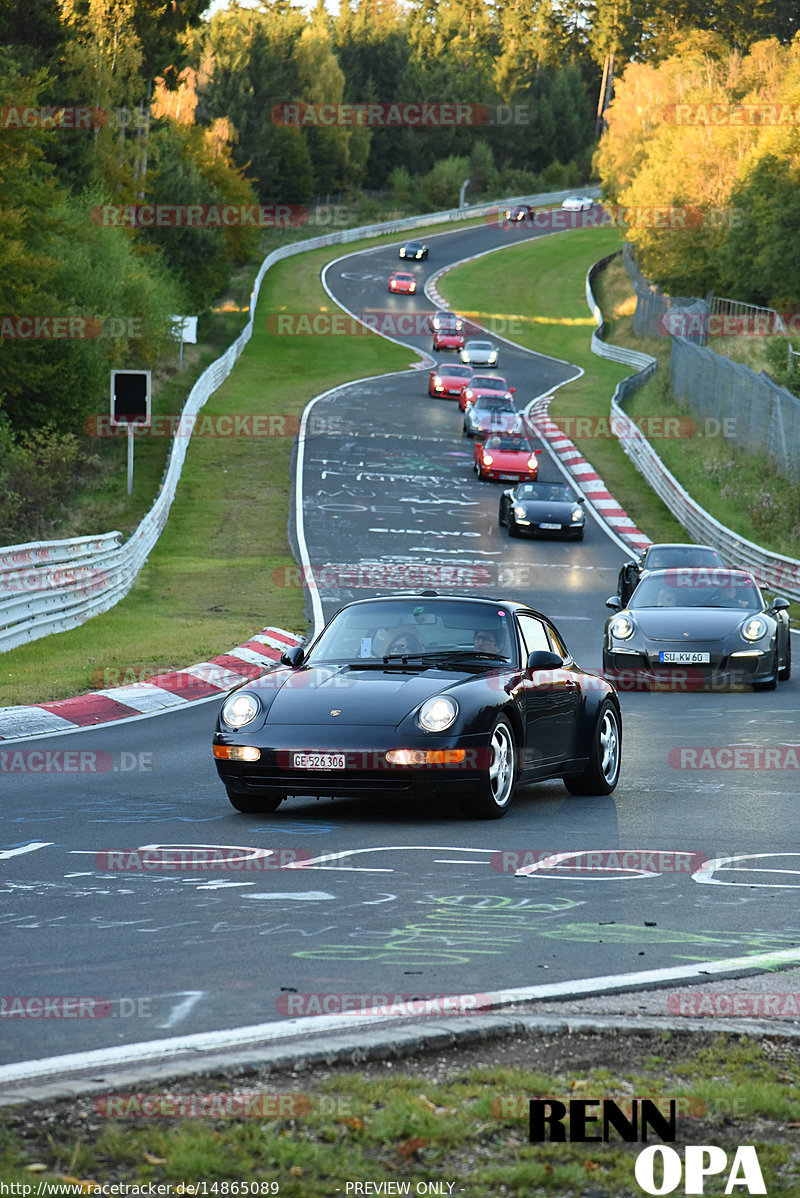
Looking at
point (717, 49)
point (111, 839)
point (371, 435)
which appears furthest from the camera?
point (717, 49)

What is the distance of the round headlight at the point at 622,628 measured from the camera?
1964 centimetres

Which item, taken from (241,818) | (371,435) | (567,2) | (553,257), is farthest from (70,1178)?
(567,2)

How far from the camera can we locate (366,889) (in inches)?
312

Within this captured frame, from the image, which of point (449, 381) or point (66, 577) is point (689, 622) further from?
point (449, 381)

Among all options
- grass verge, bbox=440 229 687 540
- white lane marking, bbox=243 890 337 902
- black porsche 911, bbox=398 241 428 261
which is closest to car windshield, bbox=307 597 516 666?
white lane marking, bbox=243 890 337 902

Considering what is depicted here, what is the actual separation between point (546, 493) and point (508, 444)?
7.64 m

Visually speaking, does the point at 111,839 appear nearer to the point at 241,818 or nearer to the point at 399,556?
the point at 241,818

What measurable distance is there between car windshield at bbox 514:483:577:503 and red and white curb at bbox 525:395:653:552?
5.49 feet

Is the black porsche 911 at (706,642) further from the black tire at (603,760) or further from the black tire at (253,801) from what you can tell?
the black tire at (253,801)

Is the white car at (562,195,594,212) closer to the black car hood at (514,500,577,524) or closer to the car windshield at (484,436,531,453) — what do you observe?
the car windshield at (484,436,531,453)

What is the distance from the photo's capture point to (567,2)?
170500mm

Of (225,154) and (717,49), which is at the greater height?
(717,49)

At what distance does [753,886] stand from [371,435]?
45.8m

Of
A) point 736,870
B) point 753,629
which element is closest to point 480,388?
point 753,629
